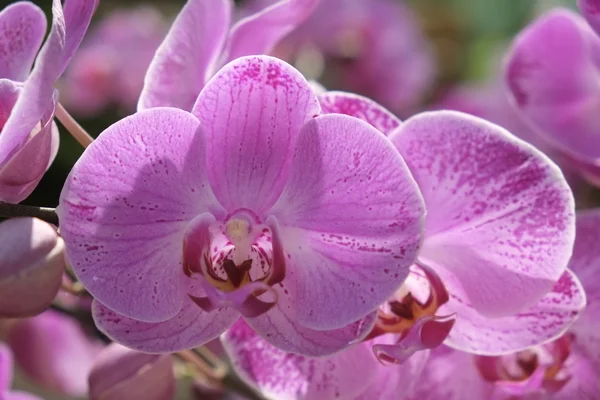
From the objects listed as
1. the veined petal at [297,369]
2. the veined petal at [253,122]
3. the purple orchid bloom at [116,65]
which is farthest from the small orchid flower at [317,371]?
the purple orchid bloom at [116,65]

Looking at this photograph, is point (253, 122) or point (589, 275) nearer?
point (253, 122)

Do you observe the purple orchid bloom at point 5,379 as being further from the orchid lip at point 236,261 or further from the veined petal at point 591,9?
the veined petal at point 591,9

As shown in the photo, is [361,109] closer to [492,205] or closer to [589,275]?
[492,205]

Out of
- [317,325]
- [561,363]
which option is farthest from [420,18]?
[317,325]

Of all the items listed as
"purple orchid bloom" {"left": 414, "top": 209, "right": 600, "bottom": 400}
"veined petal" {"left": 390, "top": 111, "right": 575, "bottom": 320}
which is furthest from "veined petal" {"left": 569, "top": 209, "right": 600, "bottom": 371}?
"veined petal" {"left": 390, "top": 111, "right": 575, "bottom": 320}

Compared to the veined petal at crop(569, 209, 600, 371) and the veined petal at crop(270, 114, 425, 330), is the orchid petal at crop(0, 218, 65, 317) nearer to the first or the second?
the veined petal at crop(270, 114, 425, 330)

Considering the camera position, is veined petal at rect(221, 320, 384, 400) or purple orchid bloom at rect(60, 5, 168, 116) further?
purple orchid bloom at rect(60, 5, 168, 116)

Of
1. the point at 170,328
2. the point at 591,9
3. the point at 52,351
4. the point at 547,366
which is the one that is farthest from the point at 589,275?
the point at 52,351
